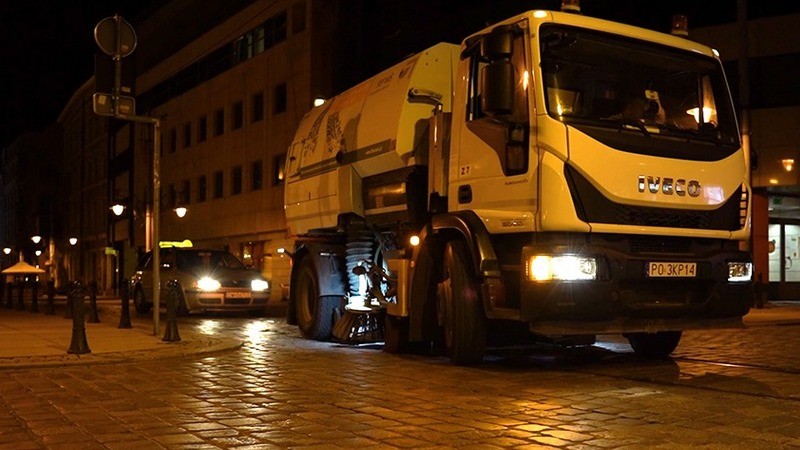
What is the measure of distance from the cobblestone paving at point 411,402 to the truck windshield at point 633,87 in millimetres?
2435

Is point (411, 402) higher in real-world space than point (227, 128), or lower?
lower

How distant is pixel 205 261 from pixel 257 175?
691 inches

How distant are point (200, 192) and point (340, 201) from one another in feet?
111

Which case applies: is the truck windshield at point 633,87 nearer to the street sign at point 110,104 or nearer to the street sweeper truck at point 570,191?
the street sweeper truck at point 570,191

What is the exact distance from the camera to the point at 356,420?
6.47m

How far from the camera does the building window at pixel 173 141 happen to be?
47656mm

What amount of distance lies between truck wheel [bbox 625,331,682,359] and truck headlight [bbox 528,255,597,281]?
250cm

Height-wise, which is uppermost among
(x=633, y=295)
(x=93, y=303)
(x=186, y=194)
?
(x=186, y=194)

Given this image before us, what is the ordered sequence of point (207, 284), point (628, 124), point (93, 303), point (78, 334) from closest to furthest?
point (628, 124) < point (78, 334) < point (93, 303) < point (207, 284)

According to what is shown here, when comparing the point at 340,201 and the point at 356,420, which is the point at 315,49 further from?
the point at 356,420

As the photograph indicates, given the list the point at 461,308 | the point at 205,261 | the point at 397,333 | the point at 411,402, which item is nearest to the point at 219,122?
the point at 205,261

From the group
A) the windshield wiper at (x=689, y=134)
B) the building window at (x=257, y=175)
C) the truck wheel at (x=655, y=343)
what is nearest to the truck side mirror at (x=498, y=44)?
the windshield wiper at (x=689, y=134)

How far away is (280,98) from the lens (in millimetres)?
36656

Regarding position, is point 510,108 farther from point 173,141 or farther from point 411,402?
point 173,141
